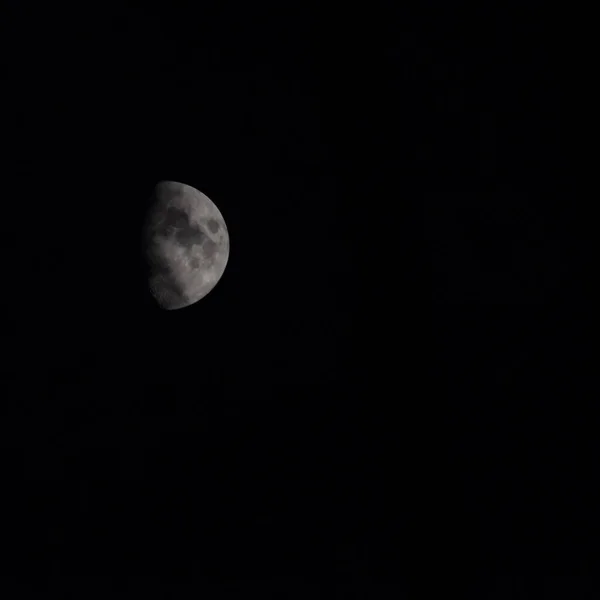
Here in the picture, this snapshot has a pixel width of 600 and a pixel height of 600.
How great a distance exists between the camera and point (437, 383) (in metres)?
5.11

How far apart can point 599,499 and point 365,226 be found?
11.2 feet

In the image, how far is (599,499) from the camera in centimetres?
512

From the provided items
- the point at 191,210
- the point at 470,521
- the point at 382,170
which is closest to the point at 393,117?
the point at 382,170

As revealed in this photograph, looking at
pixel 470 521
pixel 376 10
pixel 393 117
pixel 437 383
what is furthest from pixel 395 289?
pixel 376 10

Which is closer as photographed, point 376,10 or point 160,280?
point 160,280

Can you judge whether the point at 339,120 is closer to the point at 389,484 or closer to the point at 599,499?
the point at 389,484

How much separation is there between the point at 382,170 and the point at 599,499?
3.75 meters

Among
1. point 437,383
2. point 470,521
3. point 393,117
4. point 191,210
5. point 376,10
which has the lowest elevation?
point 470,521

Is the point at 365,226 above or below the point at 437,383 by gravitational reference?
above

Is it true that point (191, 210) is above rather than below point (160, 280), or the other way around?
above

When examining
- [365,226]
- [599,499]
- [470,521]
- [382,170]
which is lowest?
[470,521]

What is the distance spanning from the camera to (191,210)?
14.3 feet

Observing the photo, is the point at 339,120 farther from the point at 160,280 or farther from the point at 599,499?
the point at 599,499

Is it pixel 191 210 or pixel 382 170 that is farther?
pixel 382 170
